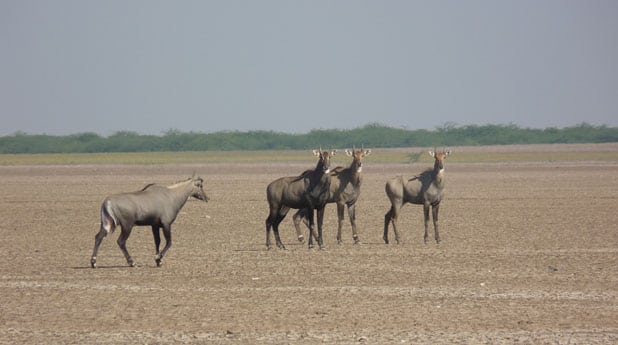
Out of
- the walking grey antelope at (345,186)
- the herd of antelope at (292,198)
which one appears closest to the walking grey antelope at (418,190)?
the herd of antelope at (292,198)

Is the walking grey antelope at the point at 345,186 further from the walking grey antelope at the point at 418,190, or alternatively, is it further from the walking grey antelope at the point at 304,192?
the walking grey antelope at the point at 304,192

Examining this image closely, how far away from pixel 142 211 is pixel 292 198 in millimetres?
3954

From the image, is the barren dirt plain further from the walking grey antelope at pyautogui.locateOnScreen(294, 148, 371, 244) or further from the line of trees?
the line of trees

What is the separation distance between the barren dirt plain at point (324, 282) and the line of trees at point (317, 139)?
93.5 metres

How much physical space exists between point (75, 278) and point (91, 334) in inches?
195

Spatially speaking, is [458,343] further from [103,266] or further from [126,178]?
[126,178]

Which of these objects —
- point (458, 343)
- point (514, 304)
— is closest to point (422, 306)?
point (514, 304)

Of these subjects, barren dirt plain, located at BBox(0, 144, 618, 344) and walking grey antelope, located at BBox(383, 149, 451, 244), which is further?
walking grey antelope, located at BBox(383, 149, 451, 244)

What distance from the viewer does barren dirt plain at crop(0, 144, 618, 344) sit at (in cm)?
1451

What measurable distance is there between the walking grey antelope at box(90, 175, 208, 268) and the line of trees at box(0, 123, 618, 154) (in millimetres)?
104928

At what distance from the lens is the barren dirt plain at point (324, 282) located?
1451 cm

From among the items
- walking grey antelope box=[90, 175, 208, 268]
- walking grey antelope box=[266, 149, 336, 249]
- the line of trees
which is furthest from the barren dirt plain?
the line of trees

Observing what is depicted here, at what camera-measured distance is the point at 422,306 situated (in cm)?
1617

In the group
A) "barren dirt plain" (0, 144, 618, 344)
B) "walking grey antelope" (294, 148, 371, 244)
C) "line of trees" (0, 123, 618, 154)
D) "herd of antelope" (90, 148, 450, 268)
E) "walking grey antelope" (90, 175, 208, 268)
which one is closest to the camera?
"barren dirt plain" (0, 144, 618, 344)
